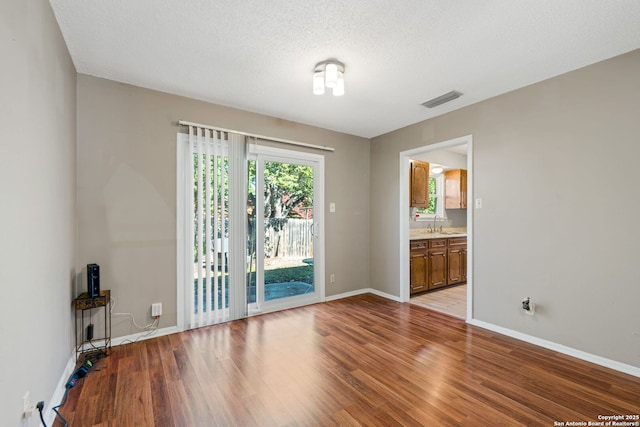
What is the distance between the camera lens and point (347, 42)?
216 centimetres

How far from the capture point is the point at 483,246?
10.5ft

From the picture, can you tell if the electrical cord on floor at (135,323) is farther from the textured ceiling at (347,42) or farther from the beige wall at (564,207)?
the beige wall at (564,207)

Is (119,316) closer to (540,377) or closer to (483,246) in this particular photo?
(540,377)

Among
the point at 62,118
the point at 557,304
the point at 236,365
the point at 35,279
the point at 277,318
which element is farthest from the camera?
the point at 277,318

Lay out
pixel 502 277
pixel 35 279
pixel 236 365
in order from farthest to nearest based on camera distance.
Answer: pixel 502 277, pixel 236 365, pixel 35 279

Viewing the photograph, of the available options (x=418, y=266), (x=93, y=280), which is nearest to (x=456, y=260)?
(x=418, y=266)

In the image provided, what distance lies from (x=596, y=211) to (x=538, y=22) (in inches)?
65.5

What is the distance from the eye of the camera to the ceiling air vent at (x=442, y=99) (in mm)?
3010

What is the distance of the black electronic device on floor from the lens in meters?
2.36

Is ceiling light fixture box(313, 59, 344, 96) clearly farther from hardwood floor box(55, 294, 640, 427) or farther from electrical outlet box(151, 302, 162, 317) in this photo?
electrical outlet box(151, 302, 162, 317)

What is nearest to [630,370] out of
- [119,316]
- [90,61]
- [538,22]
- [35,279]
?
[538,22]

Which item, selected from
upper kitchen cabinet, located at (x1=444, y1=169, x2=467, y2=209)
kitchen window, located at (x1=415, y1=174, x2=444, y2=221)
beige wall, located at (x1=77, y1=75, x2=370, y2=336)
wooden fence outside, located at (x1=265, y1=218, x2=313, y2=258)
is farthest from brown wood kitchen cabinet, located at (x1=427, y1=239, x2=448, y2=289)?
beige wall, located at (x1=77, y1=75, x2=370, y2=336)

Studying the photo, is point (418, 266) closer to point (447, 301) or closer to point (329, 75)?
point (447, 301)

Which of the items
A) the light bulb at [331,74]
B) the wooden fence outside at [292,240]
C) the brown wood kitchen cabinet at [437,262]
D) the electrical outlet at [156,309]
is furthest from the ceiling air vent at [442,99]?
the electrical outlet at [156,309]
